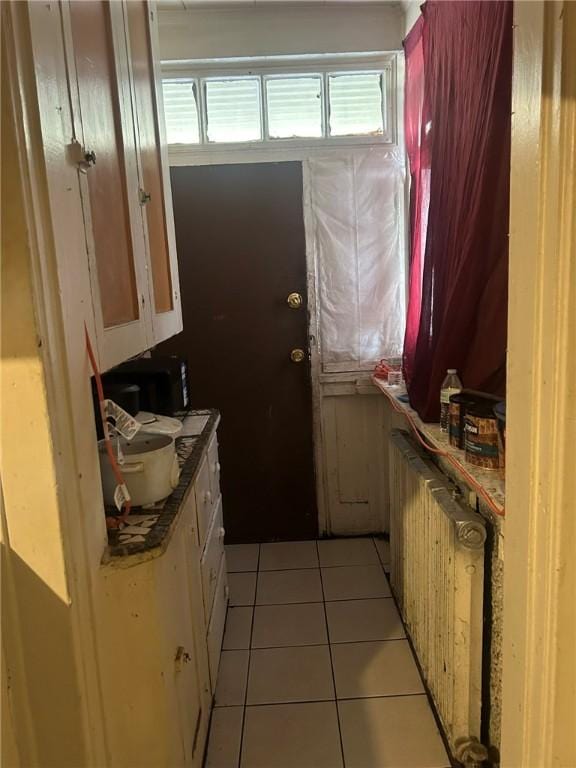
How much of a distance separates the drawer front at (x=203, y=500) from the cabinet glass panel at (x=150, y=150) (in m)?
0.54

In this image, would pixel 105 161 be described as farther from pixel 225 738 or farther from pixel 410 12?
pixel 410 12

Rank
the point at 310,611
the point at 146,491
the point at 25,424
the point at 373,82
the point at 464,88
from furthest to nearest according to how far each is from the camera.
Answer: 1. the point at 373,82
2. the point at 310,611
3. the point at 464,88
4. the point at 146,491
5. the point at 25,424

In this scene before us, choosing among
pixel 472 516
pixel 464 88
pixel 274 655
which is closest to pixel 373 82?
pixel 464 88

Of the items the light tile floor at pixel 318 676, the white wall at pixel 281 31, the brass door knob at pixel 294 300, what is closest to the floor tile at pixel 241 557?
the light tile floor at pixel 318 676

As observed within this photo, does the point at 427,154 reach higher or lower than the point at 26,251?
higher

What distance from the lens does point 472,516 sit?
4.93 ft

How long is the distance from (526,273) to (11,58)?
0.84 meters

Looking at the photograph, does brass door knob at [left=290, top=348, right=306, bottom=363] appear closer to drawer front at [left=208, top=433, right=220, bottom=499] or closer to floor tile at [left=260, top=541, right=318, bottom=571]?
drawer front at [left=208, top=433, right=220, bottom=499]

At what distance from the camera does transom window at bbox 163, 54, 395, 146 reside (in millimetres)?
2672

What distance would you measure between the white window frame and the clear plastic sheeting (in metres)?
0.10

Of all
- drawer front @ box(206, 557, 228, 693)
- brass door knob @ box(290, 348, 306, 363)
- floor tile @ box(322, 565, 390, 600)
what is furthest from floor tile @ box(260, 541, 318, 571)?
brass door knob @ box(290, 348, 306, 363)

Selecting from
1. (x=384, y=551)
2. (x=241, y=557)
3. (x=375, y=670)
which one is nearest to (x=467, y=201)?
(x=375, y=670)

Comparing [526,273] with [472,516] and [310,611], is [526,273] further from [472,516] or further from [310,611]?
[310,611]

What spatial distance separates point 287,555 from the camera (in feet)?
9.35
